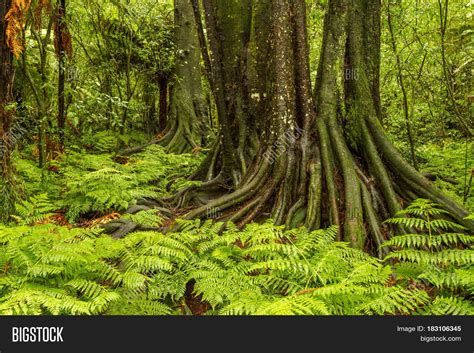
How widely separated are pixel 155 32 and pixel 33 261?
362 inches

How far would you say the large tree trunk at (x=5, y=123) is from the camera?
473 centimetres

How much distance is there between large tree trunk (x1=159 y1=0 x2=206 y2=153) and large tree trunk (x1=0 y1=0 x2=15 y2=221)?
576 cm

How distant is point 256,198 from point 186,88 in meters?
6.99

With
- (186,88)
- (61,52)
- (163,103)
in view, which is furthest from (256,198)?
(163,103)

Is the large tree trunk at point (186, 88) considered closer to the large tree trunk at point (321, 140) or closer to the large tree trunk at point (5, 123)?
the large tree trunk at point (321, 140)

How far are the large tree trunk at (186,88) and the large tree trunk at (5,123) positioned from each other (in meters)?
5.76

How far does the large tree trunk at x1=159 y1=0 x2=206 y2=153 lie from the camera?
10.8 meters

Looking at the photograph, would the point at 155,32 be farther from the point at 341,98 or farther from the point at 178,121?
the point at 341,98

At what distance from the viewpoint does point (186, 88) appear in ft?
36.9

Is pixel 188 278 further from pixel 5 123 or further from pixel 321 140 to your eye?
pixel 5 123

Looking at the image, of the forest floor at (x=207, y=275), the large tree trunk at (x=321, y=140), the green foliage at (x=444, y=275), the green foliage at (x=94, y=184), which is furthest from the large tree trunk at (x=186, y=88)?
the green foliage at (x=444, y=275)
